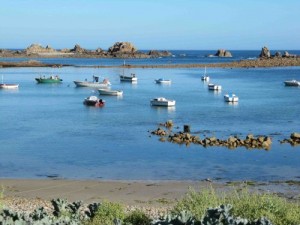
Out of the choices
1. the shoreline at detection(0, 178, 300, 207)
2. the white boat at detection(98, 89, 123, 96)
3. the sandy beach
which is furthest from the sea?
the sandy beach

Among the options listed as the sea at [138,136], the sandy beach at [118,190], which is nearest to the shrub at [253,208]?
the sandy beach at [118,190]

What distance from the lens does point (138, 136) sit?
124 ft

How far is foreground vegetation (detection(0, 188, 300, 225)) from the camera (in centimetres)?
991

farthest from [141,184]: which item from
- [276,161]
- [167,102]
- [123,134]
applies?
[167,102]

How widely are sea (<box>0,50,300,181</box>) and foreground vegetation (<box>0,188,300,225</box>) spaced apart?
1193cm

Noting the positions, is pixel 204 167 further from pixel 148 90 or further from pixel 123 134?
pixel 148 90

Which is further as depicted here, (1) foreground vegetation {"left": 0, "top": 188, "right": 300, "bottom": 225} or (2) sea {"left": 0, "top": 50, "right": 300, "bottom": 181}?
(2) sea {"left": 0, "top": 50, "right": 300, "bottom": 181}

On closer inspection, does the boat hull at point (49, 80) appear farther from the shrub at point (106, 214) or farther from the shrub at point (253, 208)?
the shrub at point (253, 208)

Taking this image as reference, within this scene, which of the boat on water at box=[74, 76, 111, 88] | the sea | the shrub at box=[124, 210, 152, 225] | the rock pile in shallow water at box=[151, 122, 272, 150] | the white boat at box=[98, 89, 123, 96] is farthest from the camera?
the boat on water at box=[74, 76, 111, 88]

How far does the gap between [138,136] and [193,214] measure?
26.4 metres

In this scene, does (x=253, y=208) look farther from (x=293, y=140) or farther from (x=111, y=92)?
(x=111, y=92)

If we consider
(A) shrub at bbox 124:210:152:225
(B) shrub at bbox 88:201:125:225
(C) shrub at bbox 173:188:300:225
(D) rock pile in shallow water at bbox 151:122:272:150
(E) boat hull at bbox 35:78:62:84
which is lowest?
(E) boat hull at bbox 35:78:62:84

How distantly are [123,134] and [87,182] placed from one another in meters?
15.0

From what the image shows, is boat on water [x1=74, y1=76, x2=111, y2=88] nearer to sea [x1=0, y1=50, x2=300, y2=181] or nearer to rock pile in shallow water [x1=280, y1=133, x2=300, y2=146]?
sea [x1=0, y1=50, x2=300, y2=181]
